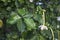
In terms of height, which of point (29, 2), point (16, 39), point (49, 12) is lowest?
point (16, 39)

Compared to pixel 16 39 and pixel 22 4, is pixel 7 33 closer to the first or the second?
pixel 16 39

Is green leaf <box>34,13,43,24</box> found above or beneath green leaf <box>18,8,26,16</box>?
beneath

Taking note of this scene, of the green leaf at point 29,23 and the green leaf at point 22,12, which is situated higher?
the green leaf at point 22,12

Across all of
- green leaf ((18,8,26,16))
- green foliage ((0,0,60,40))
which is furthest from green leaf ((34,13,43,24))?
green leaf ((18,8,26,16))

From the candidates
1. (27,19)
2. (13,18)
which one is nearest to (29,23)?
(27,19)

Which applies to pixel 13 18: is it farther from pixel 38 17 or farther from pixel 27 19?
pixel 38 17

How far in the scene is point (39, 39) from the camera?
1.76 m

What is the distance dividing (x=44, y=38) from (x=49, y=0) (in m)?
0.39

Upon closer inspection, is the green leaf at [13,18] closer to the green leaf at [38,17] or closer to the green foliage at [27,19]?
the green foliage at [27,19]

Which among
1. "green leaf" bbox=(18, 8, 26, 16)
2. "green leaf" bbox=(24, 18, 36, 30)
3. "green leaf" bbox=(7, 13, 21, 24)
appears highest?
"green leaf" bbox=(18, 8, 26, 16)

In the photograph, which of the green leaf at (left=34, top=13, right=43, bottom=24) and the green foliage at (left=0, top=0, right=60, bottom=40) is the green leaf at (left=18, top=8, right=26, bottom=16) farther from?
the green leaf at (left=34, top=13, right=43, bottom=24)

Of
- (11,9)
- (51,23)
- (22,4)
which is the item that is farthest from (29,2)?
(51,23)

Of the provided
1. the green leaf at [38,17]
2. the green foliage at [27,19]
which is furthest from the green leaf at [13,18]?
the green leaf at [38,17]

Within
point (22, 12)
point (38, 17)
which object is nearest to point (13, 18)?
point (22, 12)
